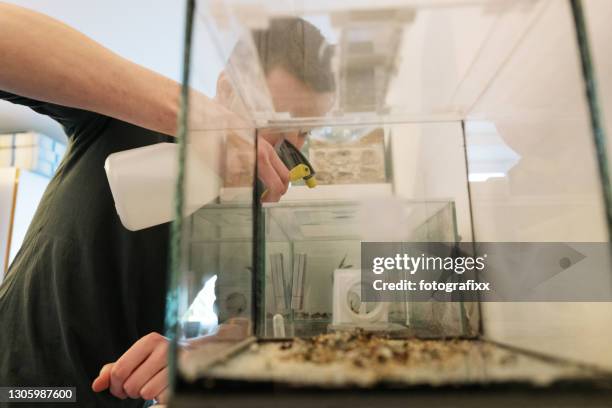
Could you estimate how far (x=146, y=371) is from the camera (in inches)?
25.0

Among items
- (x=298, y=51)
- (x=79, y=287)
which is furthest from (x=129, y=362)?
(x=298, y=51)

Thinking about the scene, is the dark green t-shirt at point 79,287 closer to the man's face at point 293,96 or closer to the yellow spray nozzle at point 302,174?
the yellow spray nozzle at point 302,174

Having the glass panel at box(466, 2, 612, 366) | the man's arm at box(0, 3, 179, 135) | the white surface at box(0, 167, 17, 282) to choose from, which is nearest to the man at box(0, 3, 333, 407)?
the man's arm at box(0, 3, 179, 135)

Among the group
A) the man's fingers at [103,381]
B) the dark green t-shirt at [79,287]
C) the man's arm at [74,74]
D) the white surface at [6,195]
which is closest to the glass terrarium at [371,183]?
the man's arm at [74,74]

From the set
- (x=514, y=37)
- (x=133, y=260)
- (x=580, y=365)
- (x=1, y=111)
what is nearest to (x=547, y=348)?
(x=580, y=365)

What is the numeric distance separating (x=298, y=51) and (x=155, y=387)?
531mm

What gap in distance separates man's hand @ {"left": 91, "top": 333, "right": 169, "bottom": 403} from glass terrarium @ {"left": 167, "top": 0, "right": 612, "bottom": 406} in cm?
18

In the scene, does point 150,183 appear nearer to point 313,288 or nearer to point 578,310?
point 313,288

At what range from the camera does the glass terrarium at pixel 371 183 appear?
1.01ft

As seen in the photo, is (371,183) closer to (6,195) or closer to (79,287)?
(79,287)

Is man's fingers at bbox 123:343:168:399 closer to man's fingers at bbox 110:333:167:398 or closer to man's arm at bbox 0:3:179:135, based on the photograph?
man's fingers at bbox 110:333:167:398

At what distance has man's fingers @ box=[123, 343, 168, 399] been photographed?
62cm

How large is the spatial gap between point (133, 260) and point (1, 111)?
10.2ft

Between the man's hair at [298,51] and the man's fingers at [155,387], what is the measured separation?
480mm
